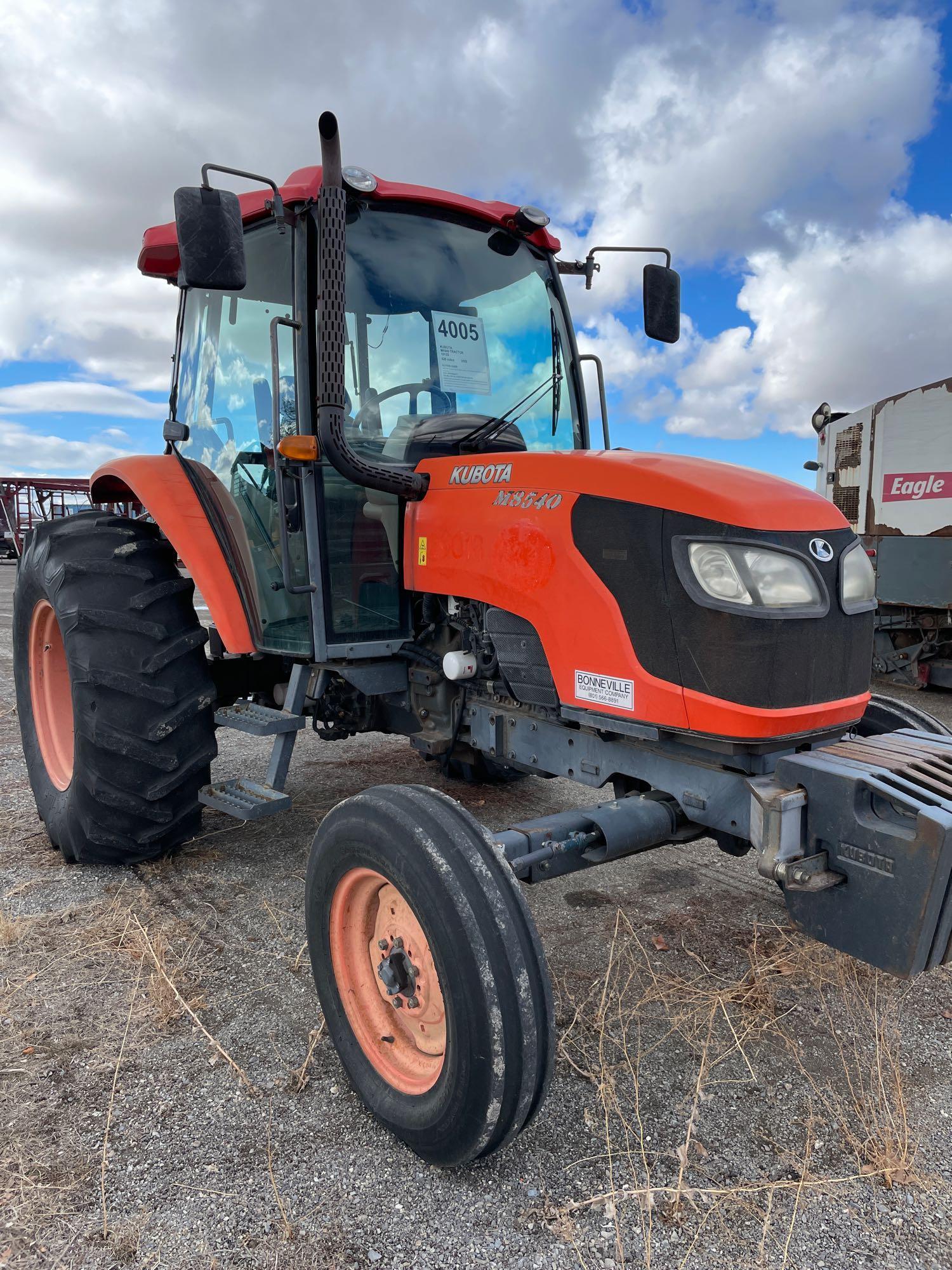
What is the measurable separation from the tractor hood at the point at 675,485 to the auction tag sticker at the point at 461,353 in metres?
0.71

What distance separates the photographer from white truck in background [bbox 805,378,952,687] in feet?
24.4

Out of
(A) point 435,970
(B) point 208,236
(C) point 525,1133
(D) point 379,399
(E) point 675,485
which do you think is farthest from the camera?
(D) point 379,399

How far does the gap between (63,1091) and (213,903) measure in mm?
1102

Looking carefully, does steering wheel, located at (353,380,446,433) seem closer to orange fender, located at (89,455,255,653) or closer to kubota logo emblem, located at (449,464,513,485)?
kubota logo emblem, located at (449,464,513,485)

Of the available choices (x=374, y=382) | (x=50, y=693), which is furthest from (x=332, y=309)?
(x=50, y=693)

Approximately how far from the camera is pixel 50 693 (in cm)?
419

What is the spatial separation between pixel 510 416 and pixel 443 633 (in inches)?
34.2

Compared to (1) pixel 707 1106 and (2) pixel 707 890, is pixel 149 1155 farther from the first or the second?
(2) pixel 707 890

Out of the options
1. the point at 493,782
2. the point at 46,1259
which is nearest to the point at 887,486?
the point at 493,782

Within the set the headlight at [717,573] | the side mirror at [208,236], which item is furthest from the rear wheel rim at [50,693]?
the headlight at [717,573]

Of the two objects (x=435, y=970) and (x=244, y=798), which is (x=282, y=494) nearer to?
(x=244, y=798)

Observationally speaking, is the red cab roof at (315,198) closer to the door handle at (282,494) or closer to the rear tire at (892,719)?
the door handle at (282,494)

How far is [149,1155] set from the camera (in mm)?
2006

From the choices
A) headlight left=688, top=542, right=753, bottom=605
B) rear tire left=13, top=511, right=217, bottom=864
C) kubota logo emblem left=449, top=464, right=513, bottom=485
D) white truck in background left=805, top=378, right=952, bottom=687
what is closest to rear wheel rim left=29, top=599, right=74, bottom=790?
rear tire left=13, top=511, right=217, bottom=864
